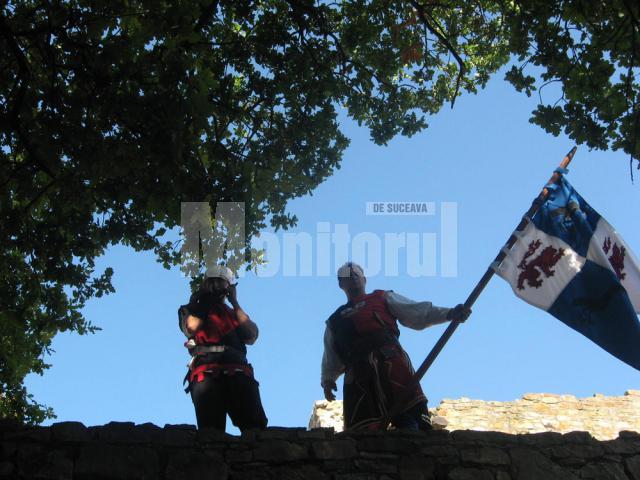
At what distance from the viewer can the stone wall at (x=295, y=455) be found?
4801mm

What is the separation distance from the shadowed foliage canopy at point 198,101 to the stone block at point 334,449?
2580 mm

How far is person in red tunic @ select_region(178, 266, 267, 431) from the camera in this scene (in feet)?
18.6

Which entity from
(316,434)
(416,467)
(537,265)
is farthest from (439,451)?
(537,265)

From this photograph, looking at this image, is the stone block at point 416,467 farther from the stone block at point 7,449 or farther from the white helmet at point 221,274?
the stone block at point 7,449

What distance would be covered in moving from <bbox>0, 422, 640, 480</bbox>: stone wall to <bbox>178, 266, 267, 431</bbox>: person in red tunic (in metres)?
0.53

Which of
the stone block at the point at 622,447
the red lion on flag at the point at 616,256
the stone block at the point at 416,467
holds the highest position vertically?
the red lion on flag at the point at 616,256

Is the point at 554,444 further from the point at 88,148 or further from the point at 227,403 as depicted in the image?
the point at 88,148

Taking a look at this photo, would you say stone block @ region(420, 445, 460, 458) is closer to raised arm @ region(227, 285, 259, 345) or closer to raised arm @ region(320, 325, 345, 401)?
raised arm @ region(320, 325, 345, 401)

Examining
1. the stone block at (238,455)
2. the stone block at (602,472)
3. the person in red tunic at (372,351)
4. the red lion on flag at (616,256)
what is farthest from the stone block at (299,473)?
the red lion on flag at (616,256)

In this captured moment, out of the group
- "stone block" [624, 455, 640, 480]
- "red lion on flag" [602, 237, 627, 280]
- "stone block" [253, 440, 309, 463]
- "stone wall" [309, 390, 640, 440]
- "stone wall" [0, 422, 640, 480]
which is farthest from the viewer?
"stone wall" [309, 390, 640, 440]

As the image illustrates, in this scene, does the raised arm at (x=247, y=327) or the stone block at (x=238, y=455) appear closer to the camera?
the stone block at (x=238, y=455)

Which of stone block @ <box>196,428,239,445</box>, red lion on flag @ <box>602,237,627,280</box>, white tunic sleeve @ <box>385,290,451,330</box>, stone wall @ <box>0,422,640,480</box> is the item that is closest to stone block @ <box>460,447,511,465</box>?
stone wall @ <box>0,422,640,480</box>

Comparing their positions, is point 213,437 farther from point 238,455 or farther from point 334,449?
point 334,449

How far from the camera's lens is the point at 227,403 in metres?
5.75
